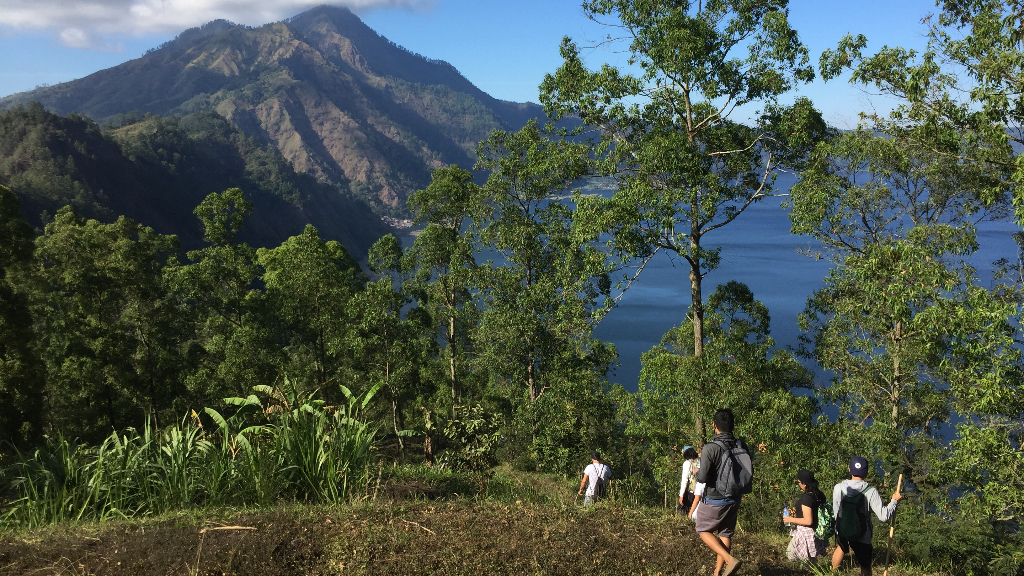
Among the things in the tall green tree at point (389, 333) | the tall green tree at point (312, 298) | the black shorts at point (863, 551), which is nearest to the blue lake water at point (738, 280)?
the tall green tree at point (389, 333)

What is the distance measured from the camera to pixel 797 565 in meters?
4.57

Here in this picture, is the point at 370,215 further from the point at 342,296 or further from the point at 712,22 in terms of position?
the point at 712,22

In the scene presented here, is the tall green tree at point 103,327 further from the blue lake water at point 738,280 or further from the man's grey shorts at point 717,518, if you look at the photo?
the blue lake water at point 738,280

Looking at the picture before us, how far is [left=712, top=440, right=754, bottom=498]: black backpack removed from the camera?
377cm

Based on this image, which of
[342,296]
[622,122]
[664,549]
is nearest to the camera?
[664,549]

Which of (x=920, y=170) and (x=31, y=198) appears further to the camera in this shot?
(x=31, y=198)

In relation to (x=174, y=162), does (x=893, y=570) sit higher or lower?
lower

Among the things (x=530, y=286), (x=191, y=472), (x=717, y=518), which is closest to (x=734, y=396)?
(x=530, y=286)

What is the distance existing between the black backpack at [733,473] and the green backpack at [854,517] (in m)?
1.24

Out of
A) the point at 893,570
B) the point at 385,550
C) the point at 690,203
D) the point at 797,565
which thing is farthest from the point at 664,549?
the point at 690,203

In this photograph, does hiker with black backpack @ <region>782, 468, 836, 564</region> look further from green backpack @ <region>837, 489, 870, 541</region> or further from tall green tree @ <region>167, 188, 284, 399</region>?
tall green tree @ <region>167, 188, 284, 399</region>

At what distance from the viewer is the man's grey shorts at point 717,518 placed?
384 cm

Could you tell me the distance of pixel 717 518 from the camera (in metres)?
3.85

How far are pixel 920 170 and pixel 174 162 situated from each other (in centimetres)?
9172
